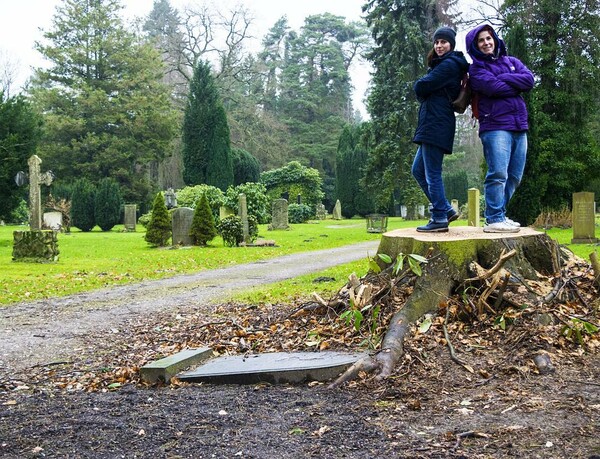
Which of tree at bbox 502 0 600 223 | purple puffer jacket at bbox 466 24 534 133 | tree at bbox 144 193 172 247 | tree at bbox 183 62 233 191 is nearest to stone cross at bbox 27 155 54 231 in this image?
tree at bbox 144 193 172 247

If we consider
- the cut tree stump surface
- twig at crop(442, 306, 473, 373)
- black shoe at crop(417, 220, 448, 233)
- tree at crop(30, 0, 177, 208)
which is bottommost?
twig at crop(442, 306, 473, 373)

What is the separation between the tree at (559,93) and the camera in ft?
71.7

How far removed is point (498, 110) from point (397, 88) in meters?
30.2

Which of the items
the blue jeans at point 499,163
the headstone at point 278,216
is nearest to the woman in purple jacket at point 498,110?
the blue jeans at point 499,163

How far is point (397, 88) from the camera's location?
1351 inches

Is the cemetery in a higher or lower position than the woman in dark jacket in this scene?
lower

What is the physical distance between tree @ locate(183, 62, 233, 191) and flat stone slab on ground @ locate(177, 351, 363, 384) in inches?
1382

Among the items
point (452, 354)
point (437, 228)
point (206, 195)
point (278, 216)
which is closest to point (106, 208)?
point (206, 195)

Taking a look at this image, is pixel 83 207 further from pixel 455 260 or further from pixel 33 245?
pixel 455 260

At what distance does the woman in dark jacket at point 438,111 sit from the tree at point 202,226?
14657 mm

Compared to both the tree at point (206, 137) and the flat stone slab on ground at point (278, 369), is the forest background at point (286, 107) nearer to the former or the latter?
the tree at point (206, 137)

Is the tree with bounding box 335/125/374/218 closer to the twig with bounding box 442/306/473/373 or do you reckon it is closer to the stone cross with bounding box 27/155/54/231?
the stone cross with bounding box 27/155/54/231

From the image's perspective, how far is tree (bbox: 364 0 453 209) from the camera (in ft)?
109

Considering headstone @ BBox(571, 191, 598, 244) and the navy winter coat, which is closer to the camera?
the navy winter coat
